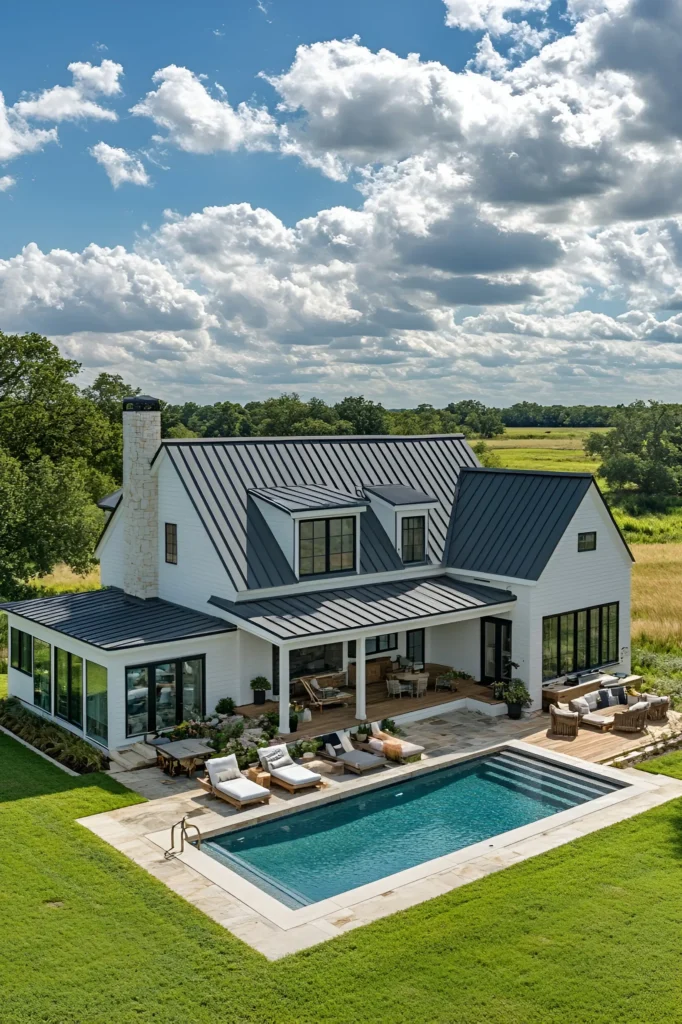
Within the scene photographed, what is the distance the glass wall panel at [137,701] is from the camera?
21078mm

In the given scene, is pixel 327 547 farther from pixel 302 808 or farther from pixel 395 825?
pixel 395 825

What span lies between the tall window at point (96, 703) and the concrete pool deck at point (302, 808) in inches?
82.0

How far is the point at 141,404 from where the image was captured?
2545 centimetres

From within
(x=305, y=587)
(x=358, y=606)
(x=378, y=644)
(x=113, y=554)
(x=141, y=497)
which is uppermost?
(x=141, y=497)

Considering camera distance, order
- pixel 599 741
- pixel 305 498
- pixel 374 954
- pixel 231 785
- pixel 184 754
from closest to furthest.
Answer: pixel 374 954 < pixel 231 785 < pixel 184 754 < pixel 599 741 < pixel 305 498

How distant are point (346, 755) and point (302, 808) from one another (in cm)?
243

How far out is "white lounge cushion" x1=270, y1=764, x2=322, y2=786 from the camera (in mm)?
18469

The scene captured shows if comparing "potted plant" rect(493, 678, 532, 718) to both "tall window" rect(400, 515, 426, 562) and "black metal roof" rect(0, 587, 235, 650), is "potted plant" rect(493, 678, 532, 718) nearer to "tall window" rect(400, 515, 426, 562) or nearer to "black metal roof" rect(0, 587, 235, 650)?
"tall window" rect(400, 515, 426, 562)

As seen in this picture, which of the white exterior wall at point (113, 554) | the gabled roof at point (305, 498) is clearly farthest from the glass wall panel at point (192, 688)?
the white exterior wall at point (113, 554)

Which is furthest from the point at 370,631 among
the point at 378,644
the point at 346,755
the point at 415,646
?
the point at 415,646

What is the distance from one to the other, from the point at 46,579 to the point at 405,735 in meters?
32.9

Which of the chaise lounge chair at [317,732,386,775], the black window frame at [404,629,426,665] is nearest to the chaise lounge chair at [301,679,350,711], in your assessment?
the chaise lounge chair at [317,732,386,775]

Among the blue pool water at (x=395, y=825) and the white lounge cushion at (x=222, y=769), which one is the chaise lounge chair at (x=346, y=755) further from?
the white lounge cushion at (x=222, y=769)

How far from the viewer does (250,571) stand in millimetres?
23609
